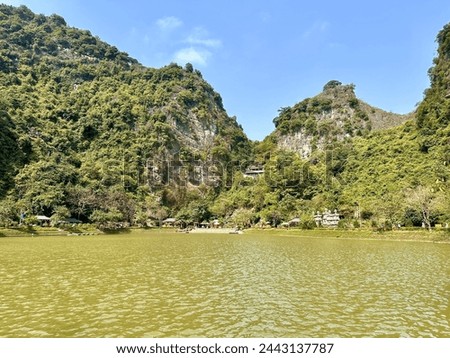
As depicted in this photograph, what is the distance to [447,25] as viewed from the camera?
8931 centimetres

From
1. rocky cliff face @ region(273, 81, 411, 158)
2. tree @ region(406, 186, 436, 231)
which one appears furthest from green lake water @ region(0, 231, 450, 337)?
rocky cliff face @ region(273, 81, 411, 158)

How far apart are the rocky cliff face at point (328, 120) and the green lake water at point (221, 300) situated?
107 meters

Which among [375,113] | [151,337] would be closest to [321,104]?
[375,113]

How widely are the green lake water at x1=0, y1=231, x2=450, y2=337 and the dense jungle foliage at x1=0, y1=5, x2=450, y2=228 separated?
33.6 metres

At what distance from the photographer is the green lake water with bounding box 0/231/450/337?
368 inches

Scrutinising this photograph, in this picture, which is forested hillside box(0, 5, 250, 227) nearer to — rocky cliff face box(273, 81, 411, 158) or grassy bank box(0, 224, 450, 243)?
grassy bank box(0, 224, 450, 243)

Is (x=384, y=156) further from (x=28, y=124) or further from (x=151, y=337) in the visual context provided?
(x=28, y=124)

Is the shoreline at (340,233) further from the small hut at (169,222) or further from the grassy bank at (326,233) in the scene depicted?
the small hut at (169,222)

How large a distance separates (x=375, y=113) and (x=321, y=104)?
2030cm
